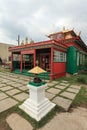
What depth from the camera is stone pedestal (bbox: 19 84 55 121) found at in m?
2.41

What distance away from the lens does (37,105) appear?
249cm

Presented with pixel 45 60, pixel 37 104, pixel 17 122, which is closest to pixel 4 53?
pixel 45 60

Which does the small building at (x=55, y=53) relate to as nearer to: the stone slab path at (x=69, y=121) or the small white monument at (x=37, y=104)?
the small white monument at (x=37, y=104)

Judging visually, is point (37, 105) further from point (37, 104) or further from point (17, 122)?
point (17, 122)

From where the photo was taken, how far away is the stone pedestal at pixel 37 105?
241 cm

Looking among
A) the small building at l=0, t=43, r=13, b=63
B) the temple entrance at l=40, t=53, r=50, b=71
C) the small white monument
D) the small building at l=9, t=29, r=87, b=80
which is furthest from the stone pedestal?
the small building at l=0, t=43, r=13, b=63

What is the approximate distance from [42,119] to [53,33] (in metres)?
12.5

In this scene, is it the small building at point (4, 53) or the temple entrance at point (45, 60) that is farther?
the small building at point (4, 53)

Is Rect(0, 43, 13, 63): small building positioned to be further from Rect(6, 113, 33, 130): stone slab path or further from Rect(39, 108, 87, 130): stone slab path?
Rect(39, 108, 87, 130): stone slab path

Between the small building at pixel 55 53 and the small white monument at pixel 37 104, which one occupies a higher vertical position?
the small building at pixel 55 53

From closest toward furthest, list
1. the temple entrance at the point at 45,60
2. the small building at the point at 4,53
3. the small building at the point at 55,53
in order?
1. the small building at the point at 55,53
2. the temple entrance at the point at 45,60
3. the small building at the point at 4,53

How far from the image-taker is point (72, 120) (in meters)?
2.32

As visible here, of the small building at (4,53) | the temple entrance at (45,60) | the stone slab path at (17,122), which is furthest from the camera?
the small building at (4,53)


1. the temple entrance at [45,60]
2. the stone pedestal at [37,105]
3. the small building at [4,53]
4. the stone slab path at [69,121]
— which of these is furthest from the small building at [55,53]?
the small building at [4,53]
